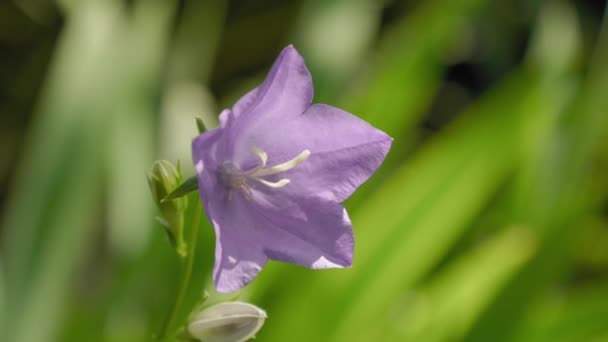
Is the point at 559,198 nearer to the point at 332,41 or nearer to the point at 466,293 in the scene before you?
the point at 466,293

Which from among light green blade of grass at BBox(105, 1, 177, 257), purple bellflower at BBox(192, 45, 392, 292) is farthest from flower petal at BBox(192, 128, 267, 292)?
light green blade of grass at BBox(105, 1, 177, 257)

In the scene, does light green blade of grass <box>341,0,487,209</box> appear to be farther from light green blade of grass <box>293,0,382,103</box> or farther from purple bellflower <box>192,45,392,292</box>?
purple bellflower <box>192,45,392,292</box>

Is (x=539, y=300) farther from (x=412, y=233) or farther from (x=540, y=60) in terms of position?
(x=540, y=60)

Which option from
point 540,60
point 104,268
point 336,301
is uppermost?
point 540,60

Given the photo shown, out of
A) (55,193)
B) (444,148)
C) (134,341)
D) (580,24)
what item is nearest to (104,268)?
(55,193)

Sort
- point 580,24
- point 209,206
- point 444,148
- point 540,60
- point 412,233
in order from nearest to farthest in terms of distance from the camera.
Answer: point 209,206
point 412,233
point 444,148
point 540,60
point 580,24
